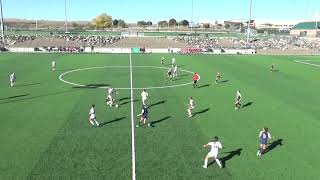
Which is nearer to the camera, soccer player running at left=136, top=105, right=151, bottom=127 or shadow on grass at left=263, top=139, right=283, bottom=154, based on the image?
shadow on grass at left=263, top=139, right=283, bottom=154

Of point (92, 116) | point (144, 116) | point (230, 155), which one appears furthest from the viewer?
point (144, 116)

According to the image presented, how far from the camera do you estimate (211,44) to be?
343 feet

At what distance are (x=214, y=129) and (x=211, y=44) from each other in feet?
270

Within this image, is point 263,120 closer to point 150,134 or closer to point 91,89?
point 150,134

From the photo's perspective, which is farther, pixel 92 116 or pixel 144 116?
pixel 144 116

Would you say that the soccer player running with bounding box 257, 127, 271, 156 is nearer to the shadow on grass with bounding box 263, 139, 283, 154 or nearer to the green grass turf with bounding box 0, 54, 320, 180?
the green grass turf with bounding box 0, 54, 320, 180

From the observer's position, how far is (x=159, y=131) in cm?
2370

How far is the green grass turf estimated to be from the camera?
17875 mm

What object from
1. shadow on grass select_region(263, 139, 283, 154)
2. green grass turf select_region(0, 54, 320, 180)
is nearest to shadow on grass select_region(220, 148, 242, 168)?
green grass turf select_region(0, 54, 320, 180)

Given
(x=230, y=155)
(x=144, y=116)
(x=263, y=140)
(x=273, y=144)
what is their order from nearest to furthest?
(x=263, y=140) → (x=230, y=155) → (x=273, y=144) → (x=144, y=116)

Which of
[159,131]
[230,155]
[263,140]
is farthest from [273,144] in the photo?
[159,131]

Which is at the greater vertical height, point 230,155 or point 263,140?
point 263,140

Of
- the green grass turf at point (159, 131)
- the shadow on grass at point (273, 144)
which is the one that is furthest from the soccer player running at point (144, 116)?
the shadow on grass at point (273, 144)

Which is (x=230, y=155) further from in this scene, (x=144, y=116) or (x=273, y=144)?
→ (x=144, y=116)
